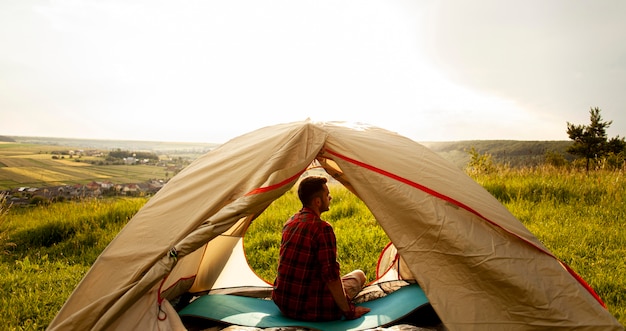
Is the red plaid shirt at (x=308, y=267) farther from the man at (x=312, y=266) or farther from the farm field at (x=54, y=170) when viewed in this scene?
the farm field at (x=54, y=170)

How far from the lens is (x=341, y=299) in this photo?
3.55m

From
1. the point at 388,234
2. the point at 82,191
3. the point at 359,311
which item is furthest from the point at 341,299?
the point at 82,191

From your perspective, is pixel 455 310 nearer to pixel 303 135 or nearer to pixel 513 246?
pixel 513 246

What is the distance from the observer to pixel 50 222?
7.99 meters

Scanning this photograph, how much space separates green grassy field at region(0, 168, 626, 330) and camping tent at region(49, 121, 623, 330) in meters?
1.74

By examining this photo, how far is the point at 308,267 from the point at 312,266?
0.10 ft

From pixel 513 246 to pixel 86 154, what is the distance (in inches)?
562

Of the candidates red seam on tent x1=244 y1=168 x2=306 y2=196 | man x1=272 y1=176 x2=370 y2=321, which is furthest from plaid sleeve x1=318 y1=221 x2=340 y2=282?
red seam on tent x1=244 y1=168 x2=306 y2=196

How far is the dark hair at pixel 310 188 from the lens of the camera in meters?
3.57

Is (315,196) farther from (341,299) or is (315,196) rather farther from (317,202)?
(341,299)

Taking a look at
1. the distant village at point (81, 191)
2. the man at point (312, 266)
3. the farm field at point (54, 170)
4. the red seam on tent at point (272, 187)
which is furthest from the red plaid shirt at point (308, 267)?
the farm field at point (54, 170)

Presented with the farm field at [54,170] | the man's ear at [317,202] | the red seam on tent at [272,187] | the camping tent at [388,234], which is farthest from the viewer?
the farm field at [54,170]

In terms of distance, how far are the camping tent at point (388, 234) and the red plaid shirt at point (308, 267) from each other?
46 cm

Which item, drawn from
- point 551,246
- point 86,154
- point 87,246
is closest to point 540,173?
point 551,246
